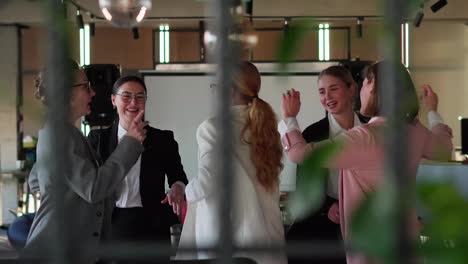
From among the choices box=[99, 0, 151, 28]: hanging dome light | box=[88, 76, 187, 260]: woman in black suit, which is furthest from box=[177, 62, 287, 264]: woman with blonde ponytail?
box=[99, 0, 151, 28]: hanging dome light

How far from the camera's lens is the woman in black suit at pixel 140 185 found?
3.39m

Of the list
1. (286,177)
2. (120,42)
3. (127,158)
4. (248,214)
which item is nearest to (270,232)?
(248,214)

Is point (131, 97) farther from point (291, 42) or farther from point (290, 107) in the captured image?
point (291, 42)

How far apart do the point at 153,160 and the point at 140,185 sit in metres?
0.19

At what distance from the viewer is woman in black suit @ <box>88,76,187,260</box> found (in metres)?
3.39

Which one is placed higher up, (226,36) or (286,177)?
(226,36)

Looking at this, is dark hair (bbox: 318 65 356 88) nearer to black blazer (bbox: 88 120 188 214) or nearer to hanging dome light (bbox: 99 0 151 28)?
A: black blazer (bbox: 88 120 188 214)

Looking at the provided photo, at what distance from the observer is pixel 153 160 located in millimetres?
3607

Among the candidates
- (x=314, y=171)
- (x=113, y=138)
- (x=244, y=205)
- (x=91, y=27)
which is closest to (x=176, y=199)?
(x=113, y=138)

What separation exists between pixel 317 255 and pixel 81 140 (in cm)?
205

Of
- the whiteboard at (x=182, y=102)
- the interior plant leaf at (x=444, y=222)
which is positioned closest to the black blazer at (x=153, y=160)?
the interior plant leaf at (x=444, y=222)

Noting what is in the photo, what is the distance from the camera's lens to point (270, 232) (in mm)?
2951

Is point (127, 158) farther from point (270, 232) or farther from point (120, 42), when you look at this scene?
point (120, 42)

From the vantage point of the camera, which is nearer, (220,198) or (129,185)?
(220,198)
